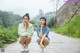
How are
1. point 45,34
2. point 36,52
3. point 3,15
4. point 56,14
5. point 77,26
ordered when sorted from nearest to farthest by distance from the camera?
point 45,34 → point 36,52 → point 77,26 → point 3,15 → point 56,14

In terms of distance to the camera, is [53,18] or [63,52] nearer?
[63,52]

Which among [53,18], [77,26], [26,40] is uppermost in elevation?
[26,40]

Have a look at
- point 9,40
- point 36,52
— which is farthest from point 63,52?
point 9,40

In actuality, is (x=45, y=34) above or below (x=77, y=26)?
above

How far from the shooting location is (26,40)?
1204 centimetres

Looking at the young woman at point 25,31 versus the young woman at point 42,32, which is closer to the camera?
the young woman at point 42,32

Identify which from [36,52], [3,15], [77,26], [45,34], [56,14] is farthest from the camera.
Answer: [56,14]

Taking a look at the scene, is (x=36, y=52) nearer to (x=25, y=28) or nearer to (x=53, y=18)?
(x=25, y=28)

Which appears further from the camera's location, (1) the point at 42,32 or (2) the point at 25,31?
(2) the point at 25,31

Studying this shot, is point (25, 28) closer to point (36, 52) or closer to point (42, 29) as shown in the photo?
point (42, 29)

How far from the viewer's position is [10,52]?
44.0ft

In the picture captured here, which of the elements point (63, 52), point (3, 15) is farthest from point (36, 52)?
point (3, 15)

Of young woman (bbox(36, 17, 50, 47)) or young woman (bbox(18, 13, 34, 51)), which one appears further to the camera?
young woman (bbox(18, 13, 34, 51))

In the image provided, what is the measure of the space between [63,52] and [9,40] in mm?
7142
